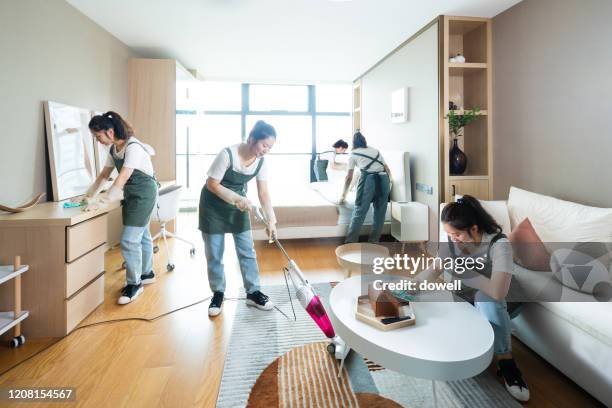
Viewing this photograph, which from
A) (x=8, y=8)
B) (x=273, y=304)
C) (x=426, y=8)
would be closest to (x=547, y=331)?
(x=273, y=304)

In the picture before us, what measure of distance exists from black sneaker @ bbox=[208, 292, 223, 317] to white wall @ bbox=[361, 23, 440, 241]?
226 centimetres

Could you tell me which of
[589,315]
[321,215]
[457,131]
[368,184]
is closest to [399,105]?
[457,131]

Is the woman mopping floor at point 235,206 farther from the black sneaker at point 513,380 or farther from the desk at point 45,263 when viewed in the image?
the black sneaker at point 513,380

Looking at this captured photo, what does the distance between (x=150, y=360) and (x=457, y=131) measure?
3.09 meters

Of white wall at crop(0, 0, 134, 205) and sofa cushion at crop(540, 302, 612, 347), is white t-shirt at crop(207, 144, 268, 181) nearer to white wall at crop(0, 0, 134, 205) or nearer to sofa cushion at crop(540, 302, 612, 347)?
white wall at crop(0, 0, 134, 205)

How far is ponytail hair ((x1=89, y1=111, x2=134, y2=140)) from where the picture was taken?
2.21 metres

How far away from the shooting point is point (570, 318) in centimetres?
153

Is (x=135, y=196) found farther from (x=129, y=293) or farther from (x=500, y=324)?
(x=500, y=324)

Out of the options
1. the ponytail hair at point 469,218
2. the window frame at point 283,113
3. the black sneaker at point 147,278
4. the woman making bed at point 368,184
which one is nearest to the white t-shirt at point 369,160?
the woman making bed at point 368,184

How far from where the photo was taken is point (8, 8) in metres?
2.21

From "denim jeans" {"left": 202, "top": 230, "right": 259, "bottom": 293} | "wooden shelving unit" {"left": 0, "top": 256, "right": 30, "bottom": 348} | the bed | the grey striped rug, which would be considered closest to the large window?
the bed

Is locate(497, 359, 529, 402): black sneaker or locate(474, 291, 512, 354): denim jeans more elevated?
locate(474, 291, 512, 354): denim jeans

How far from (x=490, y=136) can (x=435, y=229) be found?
1.05 metres

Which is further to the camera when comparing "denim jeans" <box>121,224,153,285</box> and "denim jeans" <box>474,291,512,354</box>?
"denim jeans" <box>121,224,153,285</box>
